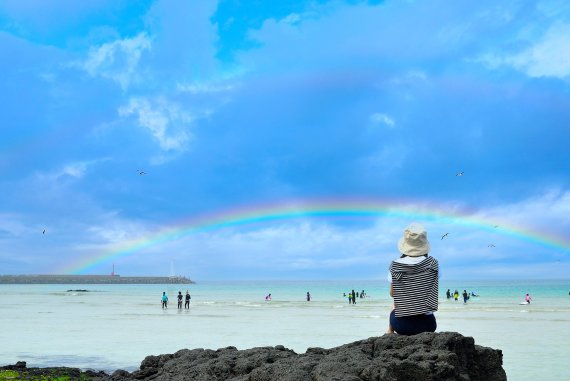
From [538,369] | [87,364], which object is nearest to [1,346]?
[87,364]

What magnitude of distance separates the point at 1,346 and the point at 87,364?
7.01m

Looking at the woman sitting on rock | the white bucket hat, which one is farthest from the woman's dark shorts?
the white bucket hat

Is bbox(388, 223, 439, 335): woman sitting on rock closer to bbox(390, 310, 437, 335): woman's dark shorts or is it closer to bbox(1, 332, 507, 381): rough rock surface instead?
bbox(390, 310, 437, 335): woman's dark shorts

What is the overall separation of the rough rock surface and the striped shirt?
1.39 feet

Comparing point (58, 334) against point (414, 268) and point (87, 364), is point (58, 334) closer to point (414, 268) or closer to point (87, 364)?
point (87, 364)

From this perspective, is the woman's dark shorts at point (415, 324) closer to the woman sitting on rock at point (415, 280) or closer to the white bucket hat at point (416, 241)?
the woman sitting on rock at point (415, 280)

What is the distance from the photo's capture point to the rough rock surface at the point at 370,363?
779 centimetres

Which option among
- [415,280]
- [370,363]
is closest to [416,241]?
[415,280]

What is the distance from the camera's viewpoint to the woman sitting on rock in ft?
28.5

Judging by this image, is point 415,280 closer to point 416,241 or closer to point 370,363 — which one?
point 416,241

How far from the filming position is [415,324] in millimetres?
9055

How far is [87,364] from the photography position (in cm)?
1752

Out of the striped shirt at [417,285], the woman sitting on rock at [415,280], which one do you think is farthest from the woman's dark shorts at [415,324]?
the striped shirt at [417,285]

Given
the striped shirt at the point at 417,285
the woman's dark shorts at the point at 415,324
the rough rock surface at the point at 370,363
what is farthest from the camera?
the woman's dark shorts at the point at 415,324
